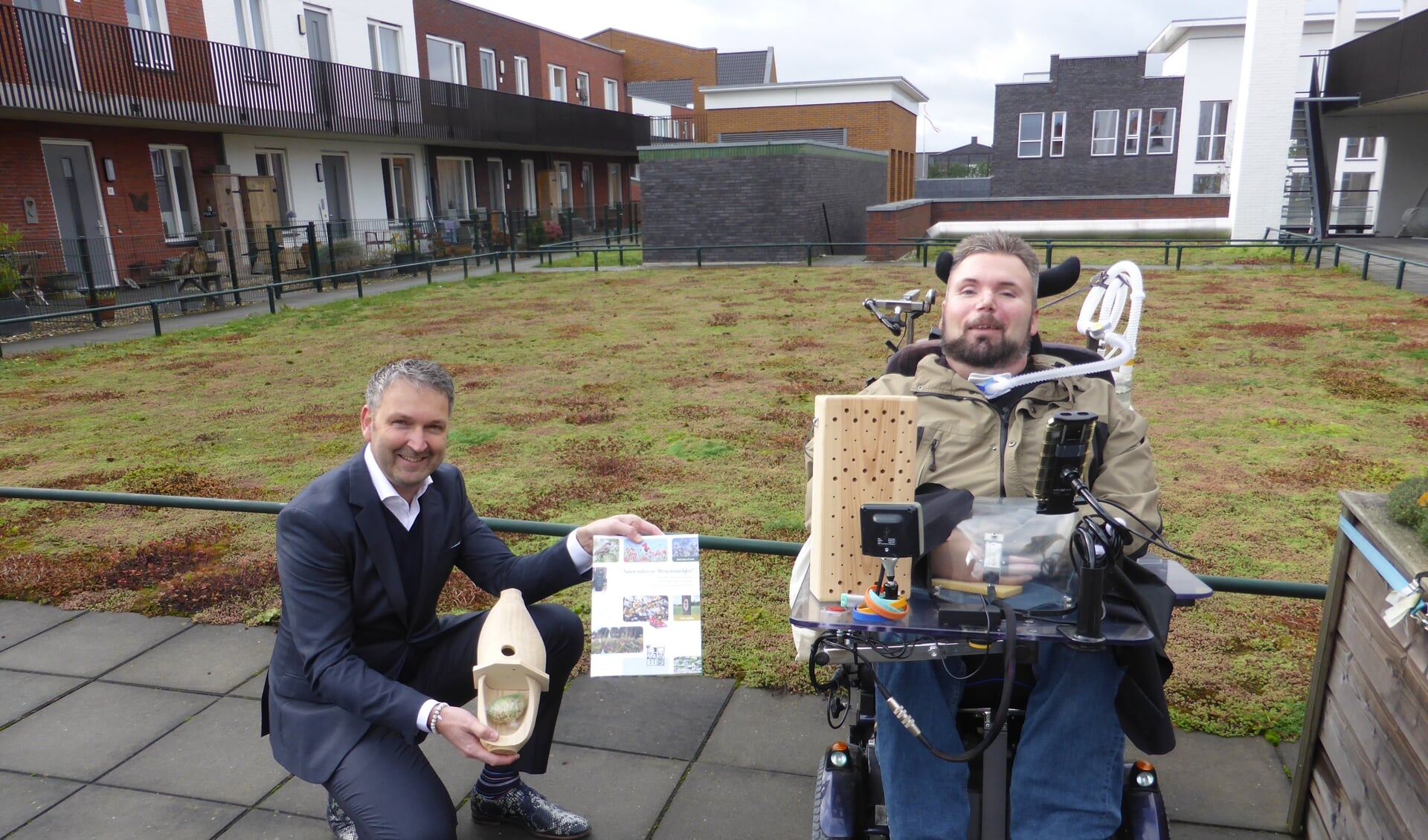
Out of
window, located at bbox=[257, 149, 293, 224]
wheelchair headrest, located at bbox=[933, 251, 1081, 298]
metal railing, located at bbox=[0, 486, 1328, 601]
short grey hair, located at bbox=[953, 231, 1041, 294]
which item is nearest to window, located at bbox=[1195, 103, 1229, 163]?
window, located at bbox=[257, 149, 293, 224]

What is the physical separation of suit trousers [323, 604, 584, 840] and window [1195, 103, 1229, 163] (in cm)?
4407

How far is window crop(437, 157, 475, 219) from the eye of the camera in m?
29.9

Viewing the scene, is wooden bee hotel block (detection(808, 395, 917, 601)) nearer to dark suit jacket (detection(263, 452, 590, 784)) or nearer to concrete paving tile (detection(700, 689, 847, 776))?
dark suit jacket (detection(263, 452, 590, 784))

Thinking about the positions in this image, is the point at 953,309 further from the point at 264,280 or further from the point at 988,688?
the point at 264,280

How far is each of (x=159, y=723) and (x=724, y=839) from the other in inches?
90.1

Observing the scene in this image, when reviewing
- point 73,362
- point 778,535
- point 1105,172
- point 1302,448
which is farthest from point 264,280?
point 1105,172

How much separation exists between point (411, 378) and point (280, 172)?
77.8 ft

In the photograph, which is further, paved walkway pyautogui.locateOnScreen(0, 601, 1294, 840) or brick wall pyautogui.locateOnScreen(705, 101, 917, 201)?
brick wall pyautogui.locateOnScreen(705, 101, 917, 201)

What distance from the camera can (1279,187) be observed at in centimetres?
2434

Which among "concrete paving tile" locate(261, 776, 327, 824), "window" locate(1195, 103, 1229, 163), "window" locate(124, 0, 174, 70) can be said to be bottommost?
"concrete paving tile" locate(261, 776, 327, 824)

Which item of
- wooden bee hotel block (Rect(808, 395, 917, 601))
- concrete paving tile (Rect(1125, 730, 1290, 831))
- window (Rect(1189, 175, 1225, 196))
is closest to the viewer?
wooden bee hotel block (Rect(808, 395, 917, 601))

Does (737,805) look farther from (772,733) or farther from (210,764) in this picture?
(210,764)

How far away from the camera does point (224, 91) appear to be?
20.3 m

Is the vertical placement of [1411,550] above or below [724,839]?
above
